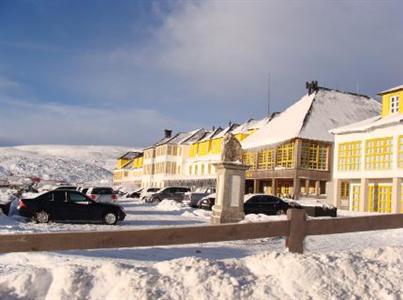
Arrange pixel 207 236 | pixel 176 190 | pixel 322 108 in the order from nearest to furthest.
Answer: pixel 207 236 → pixel 176 190 → pixel 322 108

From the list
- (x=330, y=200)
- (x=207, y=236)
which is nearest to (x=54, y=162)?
(x=330, y=200)

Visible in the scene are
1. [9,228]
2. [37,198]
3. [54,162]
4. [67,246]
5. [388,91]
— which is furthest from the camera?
[54,162]

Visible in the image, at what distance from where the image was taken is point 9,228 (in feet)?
56.4

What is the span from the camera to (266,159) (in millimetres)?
48250

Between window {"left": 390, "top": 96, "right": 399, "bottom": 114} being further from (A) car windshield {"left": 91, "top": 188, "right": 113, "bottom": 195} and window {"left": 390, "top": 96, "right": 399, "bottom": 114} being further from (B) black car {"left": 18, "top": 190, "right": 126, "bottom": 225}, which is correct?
(B) black car {"left": 18, "top": 190, "right": 126, "bottom": 225}

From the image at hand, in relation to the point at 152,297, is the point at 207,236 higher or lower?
higher

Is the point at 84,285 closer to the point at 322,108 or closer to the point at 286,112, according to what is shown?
the point at 322,108

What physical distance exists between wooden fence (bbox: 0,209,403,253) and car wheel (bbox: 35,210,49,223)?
15.1 m

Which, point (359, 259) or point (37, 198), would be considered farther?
point (37, 198)

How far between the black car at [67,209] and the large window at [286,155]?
2487cm

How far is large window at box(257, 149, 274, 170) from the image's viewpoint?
47153mm

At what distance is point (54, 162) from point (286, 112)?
107 metres

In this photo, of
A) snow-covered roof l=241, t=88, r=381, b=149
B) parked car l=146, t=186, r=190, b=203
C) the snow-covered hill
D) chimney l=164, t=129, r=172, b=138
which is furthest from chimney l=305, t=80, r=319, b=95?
the snow-covered hill

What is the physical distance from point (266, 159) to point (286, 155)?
352cm
